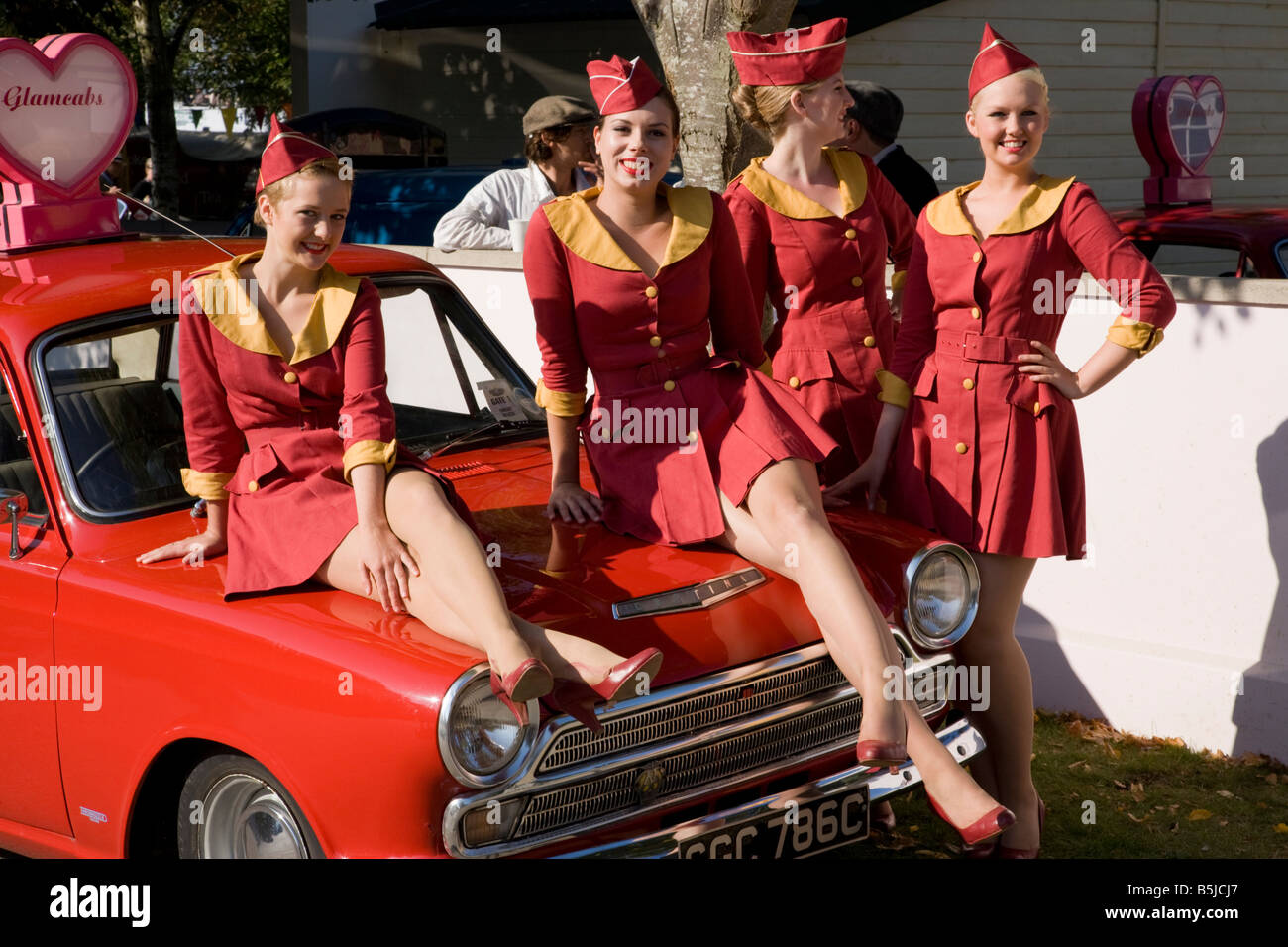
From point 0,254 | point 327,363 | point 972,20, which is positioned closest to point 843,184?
point 327,363

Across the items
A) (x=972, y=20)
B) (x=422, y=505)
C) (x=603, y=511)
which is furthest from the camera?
(x=972, y=20)

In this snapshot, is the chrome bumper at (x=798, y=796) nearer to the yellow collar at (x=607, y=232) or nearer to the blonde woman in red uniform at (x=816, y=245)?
the blonde woman in red uniform at (x=816, y=245)

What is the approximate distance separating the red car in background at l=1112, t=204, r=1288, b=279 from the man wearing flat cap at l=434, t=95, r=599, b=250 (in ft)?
9.08

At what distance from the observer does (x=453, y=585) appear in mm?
3443

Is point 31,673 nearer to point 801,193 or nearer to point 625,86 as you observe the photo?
point 625,86

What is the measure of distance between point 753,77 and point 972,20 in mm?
9720

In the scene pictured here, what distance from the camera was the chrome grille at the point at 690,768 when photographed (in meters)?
3.37

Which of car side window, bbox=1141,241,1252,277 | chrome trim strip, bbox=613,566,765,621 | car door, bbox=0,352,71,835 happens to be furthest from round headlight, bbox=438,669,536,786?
car side window, bbox=1141,241,1252,277

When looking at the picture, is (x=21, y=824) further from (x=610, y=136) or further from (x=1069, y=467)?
(x=1069, y=467)

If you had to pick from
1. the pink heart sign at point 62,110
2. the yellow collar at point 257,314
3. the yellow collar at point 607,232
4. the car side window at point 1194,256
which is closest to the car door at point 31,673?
the yellow collar at point 257,314

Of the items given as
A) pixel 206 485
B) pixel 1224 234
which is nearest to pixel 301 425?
pixel 206 485

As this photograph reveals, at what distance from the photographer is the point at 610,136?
4.12 metres

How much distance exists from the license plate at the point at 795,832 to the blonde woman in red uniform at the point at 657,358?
62 centimetres

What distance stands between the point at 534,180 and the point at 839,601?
4.56m
